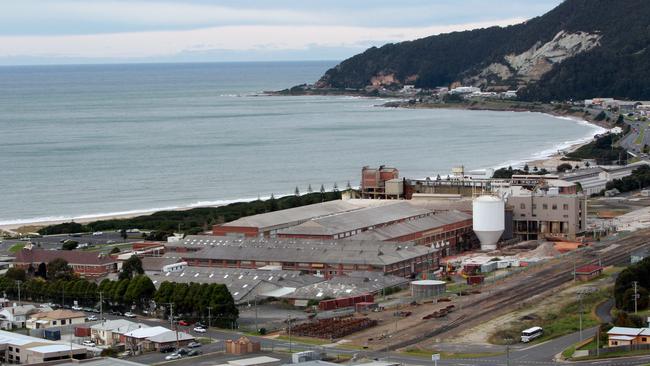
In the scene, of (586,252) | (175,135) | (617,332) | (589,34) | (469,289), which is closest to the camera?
(617,332)

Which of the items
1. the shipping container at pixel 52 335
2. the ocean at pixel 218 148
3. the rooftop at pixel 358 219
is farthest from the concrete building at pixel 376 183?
the shipping container at pixel 52 335

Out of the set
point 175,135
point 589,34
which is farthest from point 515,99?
point 175,135

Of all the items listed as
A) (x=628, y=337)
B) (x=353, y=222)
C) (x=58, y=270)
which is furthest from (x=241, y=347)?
(x=353, y=222)

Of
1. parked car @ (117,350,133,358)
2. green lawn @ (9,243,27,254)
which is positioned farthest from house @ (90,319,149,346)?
green lawn @ (9,243,27,254)

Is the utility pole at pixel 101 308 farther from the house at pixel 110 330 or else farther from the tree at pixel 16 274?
the tree at pixel 16 274

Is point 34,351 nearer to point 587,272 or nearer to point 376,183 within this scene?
point 587,272

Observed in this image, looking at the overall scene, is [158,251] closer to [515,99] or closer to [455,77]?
[515,99]
